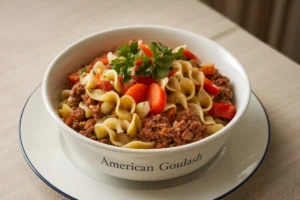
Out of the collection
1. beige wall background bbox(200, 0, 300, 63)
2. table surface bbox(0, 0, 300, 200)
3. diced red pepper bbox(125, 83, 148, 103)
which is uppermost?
diced red pepper bbox(125, 83, 148, 103)

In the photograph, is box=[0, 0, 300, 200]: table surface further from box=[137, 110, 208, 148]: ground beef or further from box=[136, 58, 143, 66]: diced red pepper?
box=[136, 58, 143, 66]: diced red pepper

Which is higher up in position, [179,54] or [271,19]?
[179,54]

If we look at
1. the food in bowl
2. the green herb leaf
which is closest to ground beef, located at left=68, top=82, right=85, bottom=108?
the food in bowl

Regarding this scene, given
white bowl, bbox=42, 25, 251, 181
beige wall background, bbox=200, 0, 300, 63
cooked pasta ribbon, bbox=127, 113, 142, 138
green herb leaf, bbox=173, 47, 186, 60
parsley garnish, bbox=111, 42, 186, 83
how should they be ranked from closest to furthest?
white bowl, bbox=42, 25, 251, 181 → cooked pasta ribbon, bbox=127, 113, 142, 138 → parsley garnish, bbox=111, 42, 186, 83 → green herb leaf, bbox=173, 47, 186, 60 → beige wall background, bbox=200, 0, 300, 63

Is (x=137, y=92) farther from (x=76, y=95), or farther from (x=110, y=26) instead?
(x=110, y=26)

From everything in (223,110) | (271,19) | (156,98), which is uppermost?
(156,98)

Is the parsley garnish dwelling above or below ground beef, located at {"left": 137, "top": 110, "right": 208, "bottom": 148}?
above

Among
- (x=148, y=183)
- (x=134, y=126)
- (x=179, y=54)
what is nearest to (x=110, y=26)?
(x=179, y=54)
